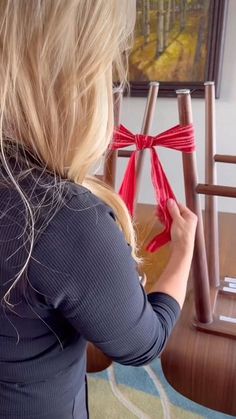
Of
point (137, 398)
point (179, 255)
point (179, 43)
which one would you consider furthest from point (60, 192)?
point (179, 43)

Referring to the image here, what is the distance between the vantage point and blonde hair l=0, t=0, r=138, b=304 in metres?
0.35

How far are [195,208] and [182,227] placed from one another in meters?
0.10

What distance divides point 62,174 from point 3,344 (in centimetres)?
21

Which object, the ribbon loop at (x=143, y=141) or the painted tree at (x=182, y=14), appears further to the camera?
the painted tree at (x=182, y=14)

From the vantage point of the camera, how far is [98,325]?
1.29 feet

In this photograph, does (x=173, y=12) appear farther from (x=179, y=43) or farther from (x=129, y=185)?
(x=129, y=185)

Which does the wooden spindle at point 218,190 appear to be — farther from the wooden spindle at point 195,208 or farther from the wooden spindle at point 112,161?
the wooden spindle at point 112,161

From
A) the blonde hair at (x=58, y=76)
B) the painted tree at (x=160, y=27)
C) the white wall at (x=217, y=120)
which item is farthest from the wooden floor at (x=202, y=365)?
the painted tree at (x=160, y=27)

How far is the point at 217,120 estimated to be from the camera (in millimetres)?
1660

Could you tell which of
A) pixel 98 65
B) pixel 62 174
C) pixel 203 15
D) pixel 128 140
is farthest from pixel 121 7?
pixel 203 15

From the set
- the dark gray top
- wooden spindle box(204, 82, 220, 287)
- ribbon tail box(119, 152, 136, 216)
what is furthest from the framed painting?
the dark gray top

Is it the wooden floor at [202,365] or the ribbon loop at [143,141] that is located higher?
the ribbon loop at [143,141]

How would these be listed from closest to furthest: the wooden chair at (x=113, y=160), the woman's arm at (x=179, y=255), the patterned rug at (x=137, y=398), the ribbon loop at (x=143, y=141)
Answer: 1. the woman's arm at (x=179, y=255)
2. the ribbon loop at (x=143, y=141)
3. the wooden chair at (x=113, y=160)
4. the patterned rug at (x=137, y=398)

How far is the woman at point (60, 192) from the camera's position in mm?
355
